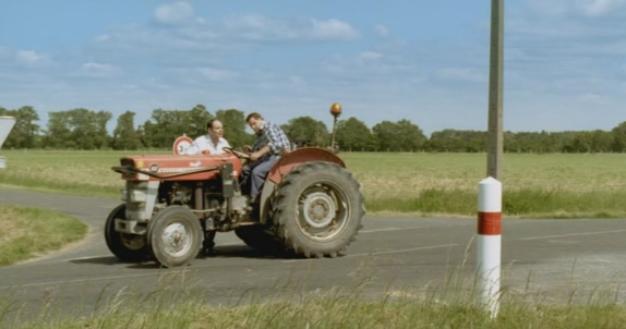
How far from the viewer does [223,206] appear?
438 inches

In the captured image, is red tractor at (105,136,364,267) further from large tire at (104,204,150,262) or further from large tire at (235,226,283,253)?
large tire at (235,226,283,253)

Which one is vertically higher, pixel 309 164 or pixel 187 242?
pixel 309 164

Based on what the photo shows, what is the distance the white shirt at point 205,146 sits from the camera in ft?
38.4

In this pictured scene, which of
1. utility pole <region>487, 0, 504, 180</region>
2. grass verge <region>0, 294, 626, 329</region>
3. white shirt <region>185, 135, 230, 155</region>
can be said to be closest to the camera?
grass verge <region>0, 294, 626, 329</region>

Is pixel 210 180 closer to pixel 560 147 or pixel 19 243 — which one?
pixel 19 243

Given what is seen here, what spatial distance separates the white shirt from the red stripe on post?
6.05m

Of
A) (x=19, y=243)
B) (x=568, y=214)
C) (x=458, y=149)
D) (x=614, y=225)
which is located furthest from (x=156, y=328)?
(x=458, y=149)

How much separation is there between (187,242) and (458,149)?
127 m

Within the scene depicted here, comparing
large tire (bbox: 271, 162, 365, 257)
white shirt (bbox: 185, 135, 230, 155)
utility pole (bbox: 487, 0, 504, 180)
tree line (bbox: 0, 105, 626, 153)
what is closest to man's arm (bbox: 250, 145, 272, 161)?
large tire (bbox: 271, 162, 365, 257)

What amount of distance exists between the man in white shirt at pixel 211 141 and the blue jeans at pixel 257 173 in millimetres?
580

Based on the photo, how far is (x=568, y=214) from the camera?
67.2 feet

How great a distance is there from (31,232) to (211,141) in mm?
4193

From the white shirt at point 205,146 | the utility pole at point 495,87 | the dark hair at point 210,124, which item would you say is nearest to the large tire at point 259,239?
the white shirt at point 205,146

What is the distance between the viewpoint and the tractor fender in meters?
11.2
